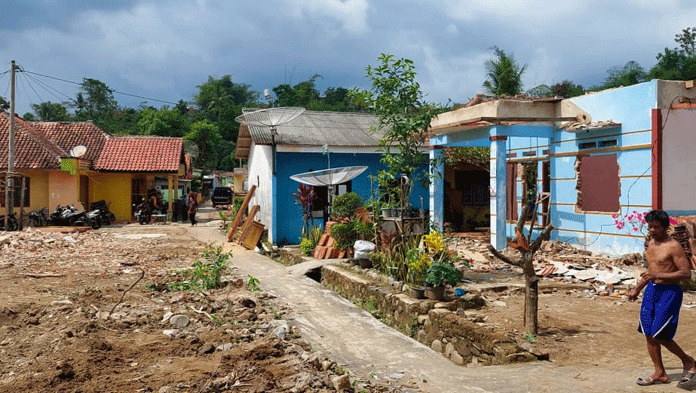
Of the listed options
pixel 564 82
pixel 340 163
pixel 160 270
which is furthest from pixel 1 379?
pixel 564 82

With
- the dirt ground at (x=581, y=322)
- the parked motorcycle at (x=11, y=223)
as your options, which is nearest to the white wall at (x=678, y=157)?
the dirt ground at (x=581, y=322)

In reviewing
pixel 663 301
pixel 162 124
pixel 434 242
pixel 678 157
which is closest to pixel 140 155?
pixel 162 124

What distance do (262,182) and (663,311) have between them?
14.9 metres

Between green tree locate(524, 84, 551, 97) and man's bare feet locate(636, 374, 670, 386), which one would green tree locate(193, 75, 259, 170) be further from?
man's bare feet locate(636, 374, 670, 386)

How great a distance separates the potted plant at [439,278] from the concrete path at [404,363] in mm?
1027

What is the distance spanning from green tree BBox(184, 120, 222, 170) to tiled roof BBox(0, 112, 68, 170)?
20.2 m

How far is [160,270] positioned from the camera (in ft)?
41.2

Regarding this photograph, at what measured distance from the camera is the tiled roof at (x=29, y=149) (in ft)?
80.5

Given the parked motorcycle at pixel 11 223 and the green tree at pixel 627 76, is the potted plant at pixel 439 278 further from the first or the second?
the green tree at pixel 627 76

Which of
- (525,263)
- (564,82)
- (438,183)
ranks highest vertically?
(564,82)

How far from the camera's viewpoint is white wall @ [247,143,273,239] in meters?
17.0

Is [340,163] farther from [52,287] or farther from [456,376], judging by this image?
[456,376]

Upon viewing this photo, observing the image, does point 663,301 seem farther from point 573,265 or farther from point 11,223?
point 11,223

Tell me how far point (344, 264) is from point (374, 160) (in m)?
6.21
